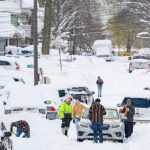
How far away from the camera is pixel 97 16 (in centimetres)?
11400

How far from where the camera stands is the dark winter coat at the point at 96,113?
2070 cm

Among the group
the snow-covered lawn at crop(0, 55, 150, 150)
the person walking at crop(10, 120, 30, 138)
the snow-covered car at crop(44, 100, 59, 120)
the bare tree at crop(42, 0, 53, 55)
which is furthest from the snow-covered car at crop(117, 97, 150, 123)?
the bare tree at crop(42, 0, 53, 55)

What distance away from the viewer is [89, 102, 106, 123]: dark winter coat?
67.9 ft

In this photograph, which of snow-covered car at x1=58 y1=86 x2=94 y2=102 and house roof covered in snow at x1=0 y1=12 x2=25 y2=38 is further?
house roof covered in snow at x1=0 y1=12 x2=25 y2=38

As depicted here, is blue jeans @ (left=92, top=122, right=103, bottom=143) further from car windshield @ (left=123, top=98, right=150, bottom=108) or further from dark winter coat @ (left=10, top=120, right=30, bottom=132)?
car windshield @ (left=123, top=98, right=150, bottom=108)

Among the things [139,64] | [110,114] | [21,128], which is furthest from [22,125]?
[139,64]

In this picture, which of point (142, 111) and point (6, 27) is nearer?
point (142, 111)

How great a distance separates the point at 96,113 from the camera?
2075 centimetres

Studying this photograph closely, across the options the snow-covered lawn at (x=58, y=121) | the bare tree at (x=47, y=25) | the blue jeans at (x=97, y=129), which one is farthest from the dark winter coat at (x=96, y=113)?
the bare tree at (x=47, y=25)

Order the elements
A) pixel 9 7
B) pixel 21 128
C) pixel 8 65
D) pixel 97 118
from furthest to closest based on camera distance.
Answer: pixel 9 7 < pixel 8 65 < pixel 97 118 < pixel 21 128

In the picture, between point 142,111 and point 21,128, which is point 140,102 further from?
point 21,128

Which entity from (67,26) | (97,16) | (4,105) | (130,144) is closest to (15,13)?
(67,26)

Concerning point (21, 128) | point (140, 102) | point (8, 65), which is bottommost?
point (8, 65)

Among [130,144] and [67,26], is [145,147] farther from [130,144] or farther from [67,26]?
[67,26]
